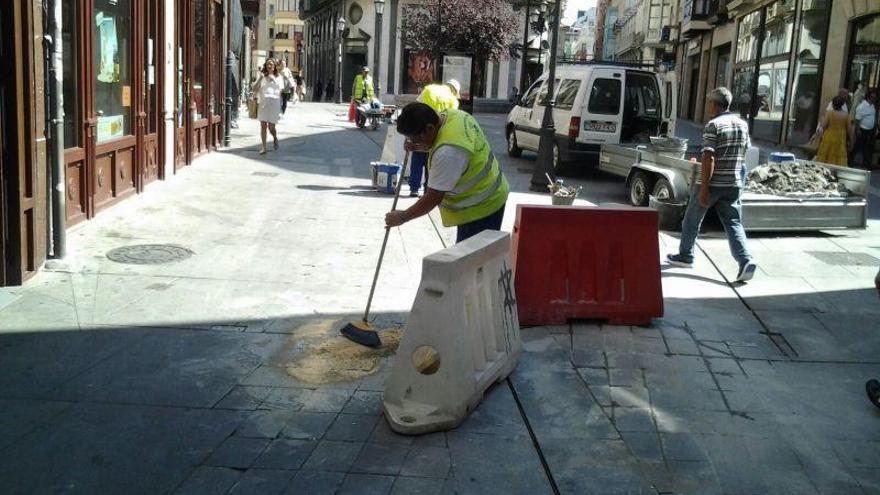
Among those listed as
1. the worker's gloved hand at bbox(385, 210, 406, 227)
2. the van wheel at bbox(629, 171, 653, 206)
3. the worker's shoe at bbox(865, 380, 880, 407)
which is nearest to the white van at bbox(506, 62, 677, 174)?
the van wheel at bbox(629, 171, 653, 206)

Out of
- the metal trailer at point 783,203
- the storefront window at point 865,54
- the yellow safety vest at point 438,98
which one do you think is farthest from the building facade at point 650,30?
the yellow safety vest at point 438,98

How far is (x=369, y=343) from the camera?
5.70 m

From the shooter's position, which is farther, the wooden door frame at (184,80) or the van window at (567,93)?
the van window at (567,93)

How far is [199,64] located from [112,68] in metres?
5.24

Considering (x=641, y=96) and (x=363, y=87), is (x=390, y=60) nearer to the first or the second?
(x=363, y=87)

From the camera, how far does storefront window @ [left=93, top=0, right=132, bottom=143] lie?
31.1 feet

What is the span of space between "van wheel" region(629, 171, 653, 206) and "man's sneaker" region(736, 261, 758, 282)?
12.9 feet

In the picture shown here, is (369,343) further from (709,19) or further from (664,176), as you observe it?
(709,19)

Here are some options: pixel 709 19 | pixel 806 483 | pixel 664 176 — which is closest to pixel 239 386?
pixel 806 483

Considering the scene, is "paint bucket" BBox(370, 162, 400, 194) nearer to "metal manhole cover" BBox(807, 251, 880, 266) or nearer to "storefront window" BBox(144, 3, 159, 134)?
"storefront window" BBox(144, 3, 159, 134)

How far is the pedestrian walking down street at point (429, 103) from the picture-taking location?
420 inches

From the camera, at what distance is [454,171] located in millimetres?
5289

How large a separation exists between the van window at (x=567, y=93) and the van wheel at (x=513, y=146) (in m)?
2.19

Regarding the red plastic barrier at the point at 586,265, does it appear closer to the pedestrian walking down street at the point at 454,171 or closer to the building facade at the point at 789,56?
the pedestrian walking down street at the point at 454,171
